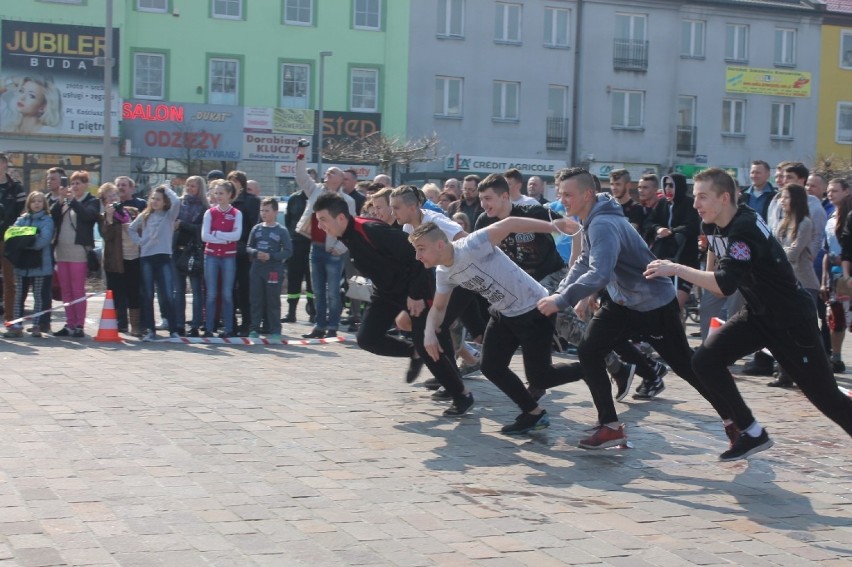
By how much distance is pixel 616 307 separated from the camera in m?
7.80

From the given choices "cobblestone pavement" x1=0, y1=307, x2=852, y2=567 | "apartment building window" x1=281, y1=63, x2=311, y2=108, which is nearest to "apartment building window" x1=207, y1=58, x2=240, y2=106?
"apartment building window" x1=281, y1=63, x2=311, y2=108

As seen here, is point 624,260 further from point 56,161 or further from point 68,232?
point 56,161

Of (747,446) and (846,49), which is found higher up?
(846,49)

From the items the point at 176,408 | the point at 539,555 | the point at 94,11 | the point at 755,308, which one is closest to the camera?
the point at 539,555

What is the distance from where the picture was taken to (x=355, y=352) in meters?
12.7

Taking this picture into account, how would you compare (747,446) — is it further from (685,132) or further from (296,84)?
(685,132)

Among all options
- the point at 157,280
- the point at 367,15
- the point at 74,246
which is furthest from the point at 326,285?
the point at 367,15

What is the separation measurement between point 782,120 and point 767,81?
208 centimetres

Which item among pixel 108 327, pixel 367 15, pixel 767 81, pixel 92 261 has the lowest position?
pixel 108 327

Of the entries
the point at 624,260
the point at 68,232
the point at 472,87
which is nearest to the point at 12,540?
the point at 624,260

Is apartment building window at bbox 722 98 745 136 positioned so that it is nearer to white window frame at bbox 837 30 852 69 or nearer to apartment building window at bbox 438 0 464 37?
white window frame at bbox 837 30 852 69

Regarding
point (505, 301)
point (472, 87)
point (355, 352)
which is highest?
point (472, 87)

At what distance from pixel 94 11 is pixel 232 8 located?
4895mm

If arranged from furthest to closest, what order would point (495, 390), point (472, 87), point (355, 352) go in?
1. point (472, 87)
2. point (355, 352)
3. point (495, 390)
